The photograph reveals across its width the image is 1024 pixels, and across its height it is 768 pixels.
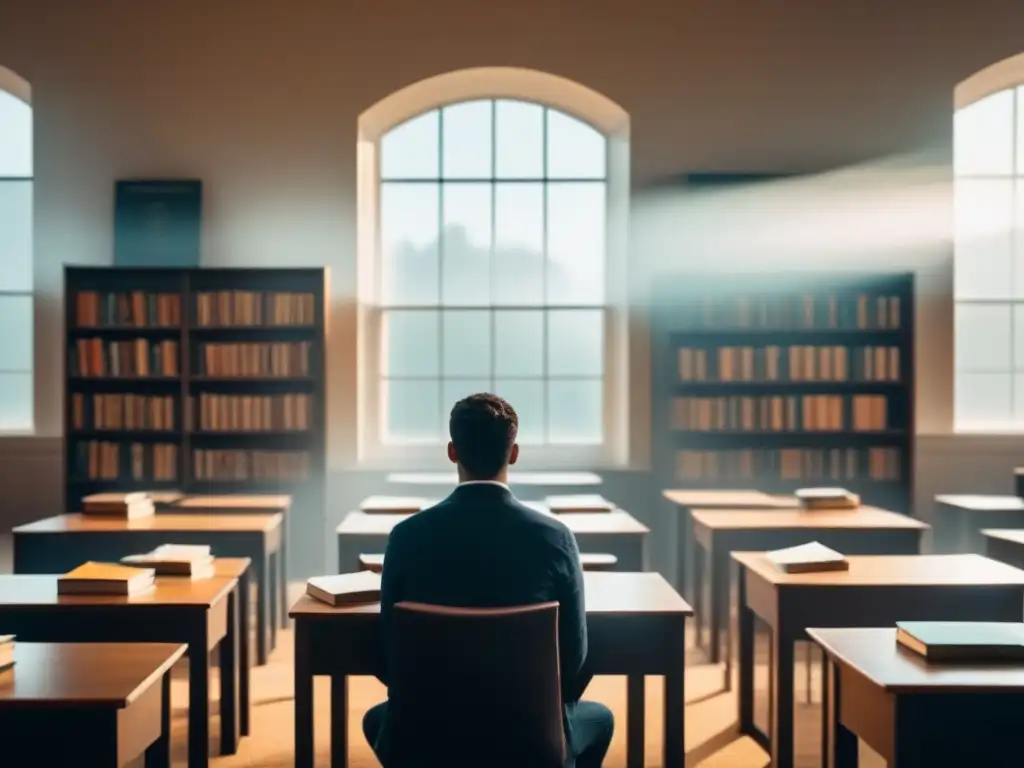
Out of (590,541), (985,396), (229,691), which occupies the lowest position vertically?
(229,691)

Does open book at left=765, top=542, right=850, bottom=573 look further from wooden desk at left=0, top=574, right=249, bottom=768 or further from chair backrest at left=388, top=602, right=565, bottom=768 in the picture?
wooden desk at left=0, top=574, right=249, bottom=768

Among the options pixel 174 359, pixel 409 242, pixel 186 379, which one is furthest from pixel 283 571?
pixel 409 242

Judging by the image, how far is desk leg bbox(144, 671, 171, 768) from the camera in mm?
2549

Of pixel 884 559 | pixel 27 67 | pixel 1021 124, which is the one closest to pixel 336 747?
pixel 884 559

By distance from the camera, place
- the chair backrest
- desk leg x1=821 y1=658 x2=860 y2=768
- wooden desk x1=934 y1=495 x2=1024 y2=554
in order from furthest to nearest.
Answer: wooden desk x1=934 y1=495 x2=1024 y2=554, desk leg x1=821 y1=658 x2=860 y2=768, the chair backrest

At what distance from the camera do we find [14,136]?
24.1 feet

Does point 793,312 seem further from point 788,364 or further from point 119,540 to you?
point 119,540

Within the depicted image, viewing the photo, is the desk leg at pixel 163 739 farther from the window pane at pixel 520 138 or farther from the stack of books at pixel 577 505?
the window pane at pixel 520 138

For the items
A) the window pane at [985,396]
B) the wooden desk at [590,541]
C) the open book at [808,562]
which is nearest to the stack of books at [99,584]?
the wooden desk at [590,541]

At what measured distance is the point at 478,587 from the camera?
217 cm

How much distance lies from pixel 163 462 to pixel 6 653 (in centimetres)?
441

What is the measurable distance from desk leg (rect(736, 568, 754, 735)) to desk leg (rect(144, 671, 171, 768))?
7.09 feet

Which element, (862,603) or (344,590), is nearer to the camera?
(344,590)

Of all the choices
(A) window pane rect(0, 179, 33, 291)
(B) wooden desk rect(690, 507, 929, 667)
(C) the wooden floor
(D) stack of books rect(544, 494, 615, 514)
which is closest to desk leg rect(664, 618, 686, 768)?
(C) the wooden floor
